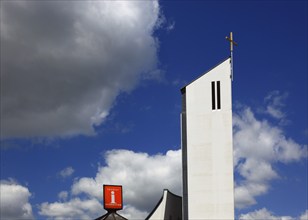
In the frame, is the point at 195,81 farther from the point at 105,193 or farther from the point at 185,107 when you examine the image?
the point at 105,193

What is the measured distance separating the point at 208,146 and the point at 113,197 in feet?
49.8

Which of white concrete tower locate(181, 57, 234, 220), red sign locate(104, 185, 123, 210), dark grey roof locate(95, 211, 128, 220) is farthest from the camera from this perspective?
dark grey roof locate(95, 211, 128, 220)

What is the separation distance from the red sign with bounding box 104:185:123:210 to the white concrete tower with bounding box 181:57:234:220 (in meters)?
10.2

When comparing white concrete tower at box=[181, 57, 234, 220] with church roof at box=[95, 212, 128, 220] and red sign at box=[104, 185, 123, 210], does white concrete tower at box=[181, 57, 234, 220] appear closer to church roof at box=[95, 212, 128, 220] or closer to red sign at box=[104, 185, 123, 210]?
red sign at box=[104, 185, 123, 210]

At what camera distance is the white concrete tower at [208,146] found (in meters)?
54.7

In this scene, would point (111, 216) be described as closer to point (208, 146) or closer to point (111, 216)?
point (111, 216)

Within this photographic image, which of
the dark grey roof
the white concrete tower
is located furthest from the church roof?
the white concrete tower

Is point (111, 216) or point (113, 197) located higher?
point (113, 197)

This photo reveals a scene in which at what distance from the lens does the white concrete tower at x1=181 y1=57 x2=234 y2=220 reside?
2154 inches

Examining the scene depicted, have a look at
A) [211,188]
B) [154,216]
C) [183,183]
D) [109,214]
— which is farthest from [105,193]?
[211,188]

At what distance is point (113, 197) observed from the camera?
6194 cm

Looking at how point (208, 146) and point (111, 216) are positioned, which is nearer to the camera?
point (208, 146)

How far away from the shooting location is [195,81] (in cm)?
5900

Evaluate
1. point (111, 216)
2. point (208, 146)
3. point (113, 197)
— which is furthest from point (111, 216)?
point (208, 146)
